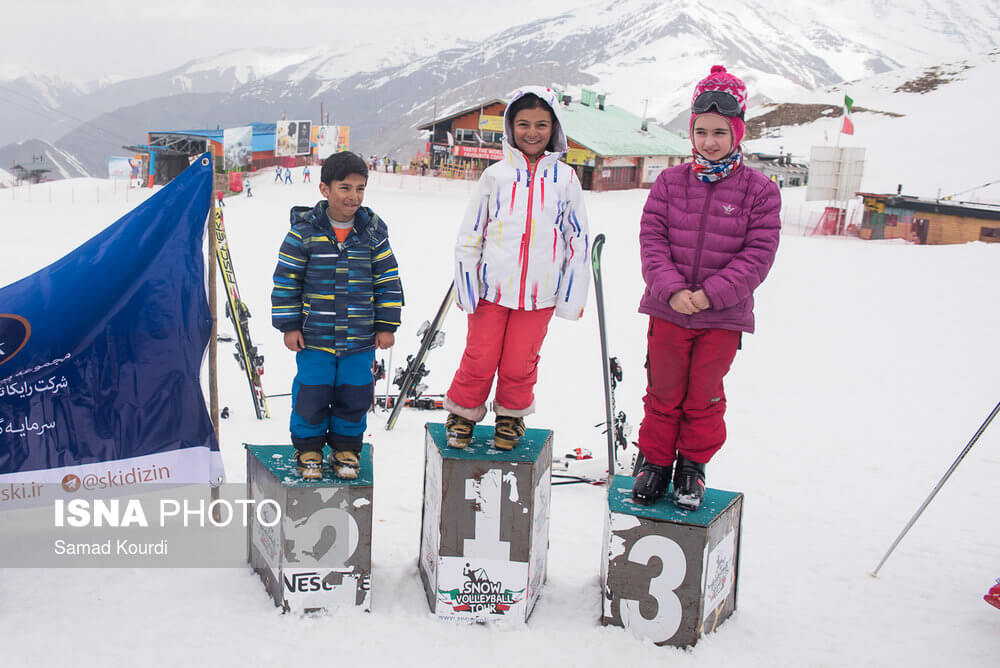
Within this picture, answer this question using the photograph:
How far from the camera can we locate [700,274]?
370cm

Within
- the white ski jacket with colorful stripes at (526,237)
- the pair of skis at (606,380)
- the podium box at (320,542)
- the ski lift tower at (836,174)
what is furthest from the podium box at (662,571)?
the ski lift tower at (836,174)

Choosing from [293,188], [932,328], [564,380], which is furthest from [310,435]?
[293,188]

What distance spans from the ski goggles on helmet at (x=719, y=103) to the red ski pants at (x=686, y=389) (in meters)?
1.06

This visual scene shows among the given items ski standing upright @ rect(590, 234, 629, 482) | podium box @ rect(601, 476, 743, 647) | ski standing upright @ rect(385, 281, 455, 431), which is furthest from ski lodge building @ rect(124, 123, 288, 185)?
podium box @ rect(601, 476, 743, 647)

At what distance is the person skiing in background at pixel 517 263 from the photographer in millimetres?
3809

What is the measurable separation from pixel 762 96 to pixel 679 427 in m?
133

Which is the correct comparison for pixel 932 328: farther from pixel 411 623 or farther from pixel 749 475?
pixel 411 623

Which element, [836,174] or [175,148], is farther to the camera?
[175,148]

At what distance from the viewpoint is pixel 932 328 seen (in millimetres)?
12508

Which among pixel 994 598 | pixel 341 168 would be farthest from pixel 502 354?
pixel 994 598

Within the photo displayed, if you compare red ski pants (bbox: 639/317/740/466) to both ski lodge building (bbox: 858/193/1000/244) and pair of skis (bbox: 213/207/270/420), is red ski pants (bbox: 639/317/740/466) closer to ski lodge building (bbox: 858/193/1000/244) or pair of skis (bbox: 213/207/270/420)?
pair of skis (bbox: 213/207/270/420)

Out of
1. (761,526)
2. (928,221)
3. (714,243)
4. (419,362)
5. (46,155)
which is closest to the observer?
(714,243)

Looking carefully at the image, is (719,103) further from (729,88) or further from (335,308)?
(335,308)

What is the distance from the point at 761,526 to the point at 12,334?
4.87 meters
